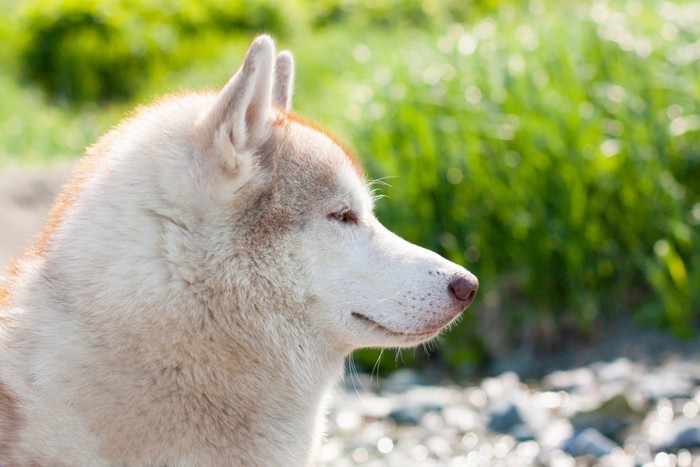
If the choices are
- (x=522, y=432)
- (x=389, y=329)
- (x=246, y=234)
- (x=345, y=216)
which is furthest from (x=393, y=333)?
(x=522, y=432)

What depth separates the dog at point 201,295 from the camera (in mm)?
2557

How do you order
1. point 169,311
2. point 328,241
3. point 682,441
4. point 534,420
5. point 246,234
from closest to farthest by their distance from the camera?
point 169,311
point 246,234
point 328,241
point 682,441
point 534,420

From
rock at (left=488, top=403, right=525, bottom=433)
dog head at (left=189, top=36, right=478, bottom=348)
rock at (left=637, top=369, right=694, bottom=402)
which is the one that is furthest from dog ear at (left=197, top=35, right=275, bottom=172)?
rock at (left=637, top=369, right=694, bottom=402)

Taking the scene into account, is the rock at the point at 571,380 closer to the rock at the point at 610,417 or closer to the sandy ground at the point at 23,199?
the rock at the point at 610,417

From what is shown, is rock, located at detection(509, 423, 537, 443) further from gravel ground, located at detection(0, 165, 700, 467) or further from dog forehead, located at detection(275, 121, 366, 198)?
dog forehead, located at detection(275, 121, 366, 198)

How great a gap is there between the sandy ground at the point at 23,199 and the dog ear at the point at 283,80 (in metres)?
3.16

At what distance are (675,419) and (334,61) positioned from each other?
21.5 ft

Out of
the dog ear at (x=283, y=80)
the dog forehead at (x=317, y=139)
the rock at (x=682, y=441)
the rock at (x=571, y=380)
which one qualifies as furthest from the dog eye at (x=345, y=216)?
the rock at (x=571, y=380)

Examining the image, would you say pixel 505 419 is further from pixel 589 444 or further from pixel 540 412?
pixel 589 444

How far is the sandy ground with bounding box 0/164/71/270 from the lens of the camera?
635cm

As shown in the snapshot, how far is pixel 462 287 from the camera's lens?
9.41 feet

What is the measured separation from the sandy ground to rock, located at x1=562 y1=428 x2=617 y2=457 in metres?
3.19

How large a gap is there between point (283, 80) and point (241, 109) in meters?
0.69

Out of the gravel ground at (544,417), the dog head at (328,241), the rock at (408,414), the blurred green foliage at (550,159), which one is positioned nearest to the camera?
the dog head at (328,241)
